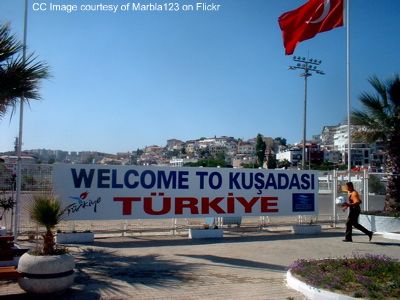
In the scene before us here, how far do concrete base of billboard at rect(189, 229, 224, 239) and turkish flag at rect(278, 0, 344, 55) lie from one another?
24.1 ft

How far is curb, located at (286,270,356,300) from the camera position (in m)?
6.87

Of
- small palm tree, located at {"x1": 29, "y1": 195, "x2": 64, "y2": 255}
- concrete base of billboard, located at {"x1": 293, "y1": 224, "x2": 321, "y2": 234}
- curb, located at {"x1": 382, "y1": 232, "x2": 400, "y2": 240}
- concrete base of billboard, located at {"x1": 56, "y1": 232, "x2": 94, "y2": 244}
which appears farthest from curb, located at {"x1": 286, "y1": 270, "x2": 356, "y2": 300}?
curb, located at {"x1": 382, "y1": 232, "x2": 400, "y2": 240}

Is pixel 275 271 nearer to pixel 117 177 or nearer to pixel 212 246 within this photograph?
pixel 212 246

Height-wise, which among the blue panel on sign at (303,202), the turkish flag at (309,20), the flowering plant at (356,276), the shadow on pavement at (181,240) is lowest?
the shadow on pavement at (181,240)

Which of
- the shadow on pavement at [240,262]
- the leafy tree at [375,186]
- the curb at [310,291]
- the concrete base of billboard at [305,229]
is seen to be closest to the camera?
the curb at [310,291]

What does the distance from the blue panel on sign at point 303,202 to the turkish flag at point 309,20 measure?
17.7 ft

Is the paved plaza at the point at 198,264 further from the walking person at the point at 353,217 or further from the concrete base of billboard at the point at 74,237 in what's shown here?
the concrete base of billboard at the point at 74,237

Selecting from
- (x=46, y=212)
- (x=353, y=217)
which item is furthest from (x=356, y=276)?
(x=353, y=217)

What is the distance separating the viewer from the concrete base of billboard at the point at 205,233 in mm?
14359

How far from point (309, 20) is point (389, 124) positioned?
4876 mm

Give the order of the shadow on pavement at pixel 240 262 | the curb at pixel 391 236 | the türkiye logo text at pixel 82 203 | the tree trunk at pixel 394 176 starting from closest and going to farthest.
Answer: the shadow on pavement at pixel 240 262 < the türkiye logo text at pixel 82 203 < the curb at pixel 391 236 < the tree trunk at pixel 394 176

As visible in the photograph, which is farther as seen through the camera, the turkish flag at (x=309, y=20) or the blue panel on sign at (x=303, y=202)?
the turkish flag at (x=309, y=20)

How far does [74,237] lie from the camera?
1284 cm

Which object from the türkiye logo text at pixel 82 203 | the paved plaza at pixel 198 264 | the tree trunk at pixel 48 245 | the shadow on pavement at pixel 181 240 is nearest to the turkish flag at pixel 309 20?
the shadow on pavement at pixel 181 240
